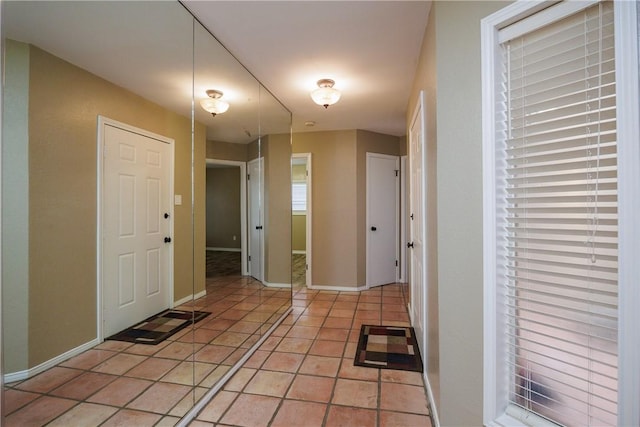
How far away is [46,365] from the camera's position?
1.08 m

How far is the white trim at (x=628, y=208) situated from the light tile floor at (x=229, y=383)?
3.54ft

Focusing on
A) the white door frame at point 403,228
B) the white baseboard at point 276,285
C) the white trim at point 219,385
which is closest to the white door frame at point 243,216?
the white baseboard at point 276,285

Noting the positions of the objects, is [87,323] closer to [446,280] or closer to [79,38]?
[79,38]

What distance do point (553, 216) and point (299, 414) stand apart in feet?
5.58

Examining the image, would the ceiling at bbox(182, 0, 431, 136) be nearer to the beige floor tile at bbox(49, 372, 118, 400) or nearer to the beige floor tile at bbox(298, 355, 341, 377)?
the beige floor tile at bbox(49, 372, 118, 400)

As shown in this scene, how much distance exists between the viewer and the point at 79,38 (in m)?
1.18

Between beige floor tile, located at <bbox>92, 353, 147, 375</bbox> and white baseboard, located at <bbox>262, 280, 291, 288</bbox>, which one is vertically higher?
beige floor tile, located at <bbox>92, 353, 147, 375</bbox>

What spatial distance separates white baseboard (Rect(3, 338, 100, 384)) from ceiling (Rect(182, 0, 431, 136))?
185 cm

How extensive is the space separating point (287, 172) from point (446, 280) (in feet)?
8.48

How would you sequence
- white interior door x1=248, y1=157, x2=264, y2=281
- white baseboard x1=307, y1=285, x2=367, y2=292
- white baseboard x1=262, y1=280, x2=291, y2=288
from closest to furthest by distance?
white interior door x1=248, y1=157, x2=264, y2=281 < white baseboard x1=262, y1=280, x2=291, y2=288 < white baseboard x1=307, y1=285, x2=367, y2=292

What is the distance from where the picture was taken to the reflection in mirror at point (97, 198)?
101 cm

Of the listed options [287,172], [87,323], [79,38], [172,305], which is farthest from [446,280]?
[287,172]

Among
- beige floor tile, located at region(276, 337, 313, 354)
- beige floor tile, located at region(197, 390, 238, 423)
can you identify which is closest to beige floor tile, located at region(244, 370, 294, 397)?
beige floor tile, located at region(197, 390, 238, 423)

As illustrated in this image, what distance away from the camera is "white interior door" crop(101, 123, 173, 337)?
4.37 ft
